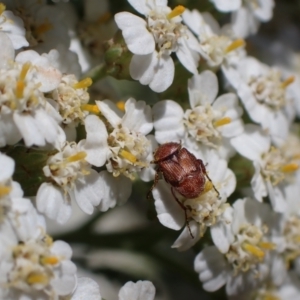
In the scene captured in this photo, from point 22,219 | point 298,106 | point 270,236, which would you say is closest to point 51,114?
point 22,219

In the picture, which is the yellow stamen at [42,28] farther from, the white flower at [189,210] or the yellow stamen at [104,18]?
the white flower at [189,210]

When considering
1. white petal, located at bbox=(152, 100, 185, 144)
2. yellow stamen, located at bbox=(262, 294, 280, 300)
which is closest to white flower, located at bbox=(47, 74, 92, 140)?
white petal, located at bbox=(152, 100, 185, 144)

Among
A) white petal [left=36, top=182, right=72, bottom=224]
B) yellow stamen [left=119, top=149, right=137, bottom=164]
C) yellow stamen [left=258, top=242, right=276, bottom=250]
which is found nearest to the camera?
white petal [left=36, top=182, right=72, bottom=224]

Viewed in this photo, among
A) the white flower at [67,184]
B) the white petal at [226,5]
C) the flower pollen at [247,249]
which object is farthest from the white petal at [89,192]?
the white petal at [226,5]

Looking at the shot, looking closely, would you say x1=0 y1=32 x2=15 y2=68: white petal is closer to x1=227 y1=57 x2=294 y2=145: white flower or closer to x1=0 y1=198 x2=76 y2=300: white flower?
x1=0 y1=198 x2=76 y2=300: white flower

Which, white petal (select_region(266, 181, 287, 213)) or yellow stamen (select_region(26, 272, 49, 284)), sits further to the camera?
white petal (select_region(266, 181, 287, 213))

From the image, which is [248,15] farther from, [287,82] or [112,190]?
[112,190]

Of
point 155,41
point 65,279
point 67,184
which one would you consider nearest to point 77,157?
point 67,184

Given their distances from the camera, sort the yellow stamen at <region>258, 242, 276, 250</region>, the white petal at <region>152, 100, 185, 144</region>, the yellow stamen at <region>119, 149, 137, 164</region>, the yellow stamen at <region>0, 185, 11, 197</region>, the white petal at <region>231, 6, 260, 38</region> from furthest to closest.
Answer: the white petal at <region>231, 6, 260, 38</region> < the yellow stamen at <region>258, 242, 276, 250</region> < the white petal at <region>152, 100, 185, 144</region> < the yellow stamen at <region>119, 149, 137, 164</region> < the yellow stamen at <region>0, 185, 11, 197</region>
